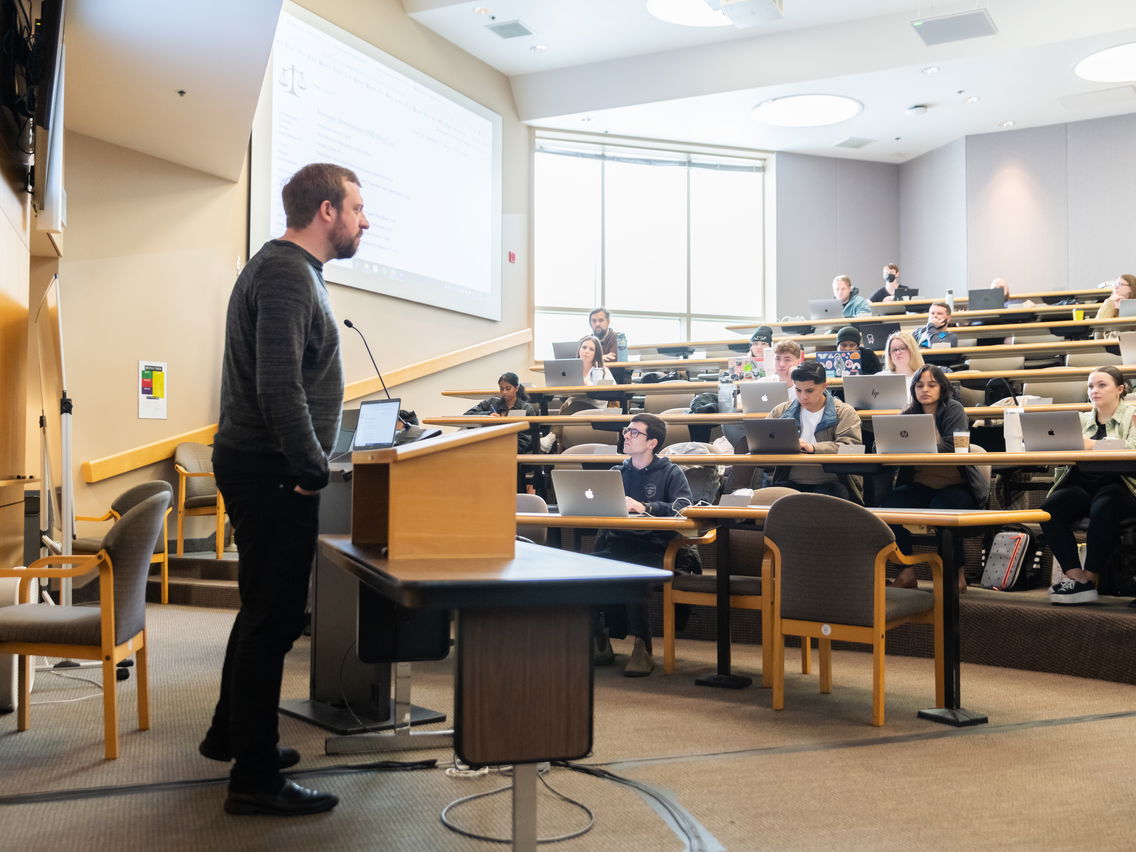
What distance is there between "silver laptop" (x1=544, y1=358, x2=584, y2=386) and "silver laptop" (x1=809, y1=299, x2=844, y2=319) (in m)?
3.62

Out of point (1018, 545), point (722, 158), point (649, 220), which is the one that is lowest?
point (1018, 545)

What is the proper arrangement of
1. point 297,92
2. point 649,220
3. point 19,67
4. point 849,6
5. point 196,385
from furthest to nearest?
point 649,220 → point 849,6 → point 297,92 → point 196,385 → point 19,67

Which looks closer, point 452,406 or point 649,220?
point 452,406

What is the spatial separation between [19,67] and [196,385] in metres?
3.70

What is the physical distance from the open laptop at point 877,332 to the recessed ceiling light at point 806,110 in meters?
2.81

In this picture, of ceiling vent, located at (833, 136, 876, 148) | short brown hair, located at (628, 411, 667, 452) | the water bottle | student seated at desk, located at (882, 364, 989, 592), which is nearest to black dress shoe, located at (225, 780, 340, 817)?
short brown hair, located at (628, 411, 667, 452)

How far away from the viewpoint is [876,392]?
5.75 meters

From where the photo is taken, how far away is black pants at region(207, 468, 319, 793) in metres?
2.24

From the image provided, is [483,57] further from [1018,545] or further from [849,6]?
[1018,545]

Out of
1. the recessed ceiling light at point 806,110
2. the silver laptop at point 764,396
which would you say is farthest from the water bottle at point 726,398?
the recessed ceiling light at point 806,110

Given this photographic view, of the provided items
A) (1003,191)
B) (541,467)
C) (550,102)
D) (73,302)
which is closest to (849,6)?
(550,102)

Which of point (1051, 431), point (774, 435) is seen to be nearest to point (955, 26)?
point (1051, 431)

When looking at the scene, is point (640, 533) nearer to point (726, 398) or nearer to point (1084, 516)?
point (1084, 516)

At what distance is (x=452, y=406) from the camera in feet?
32.1
